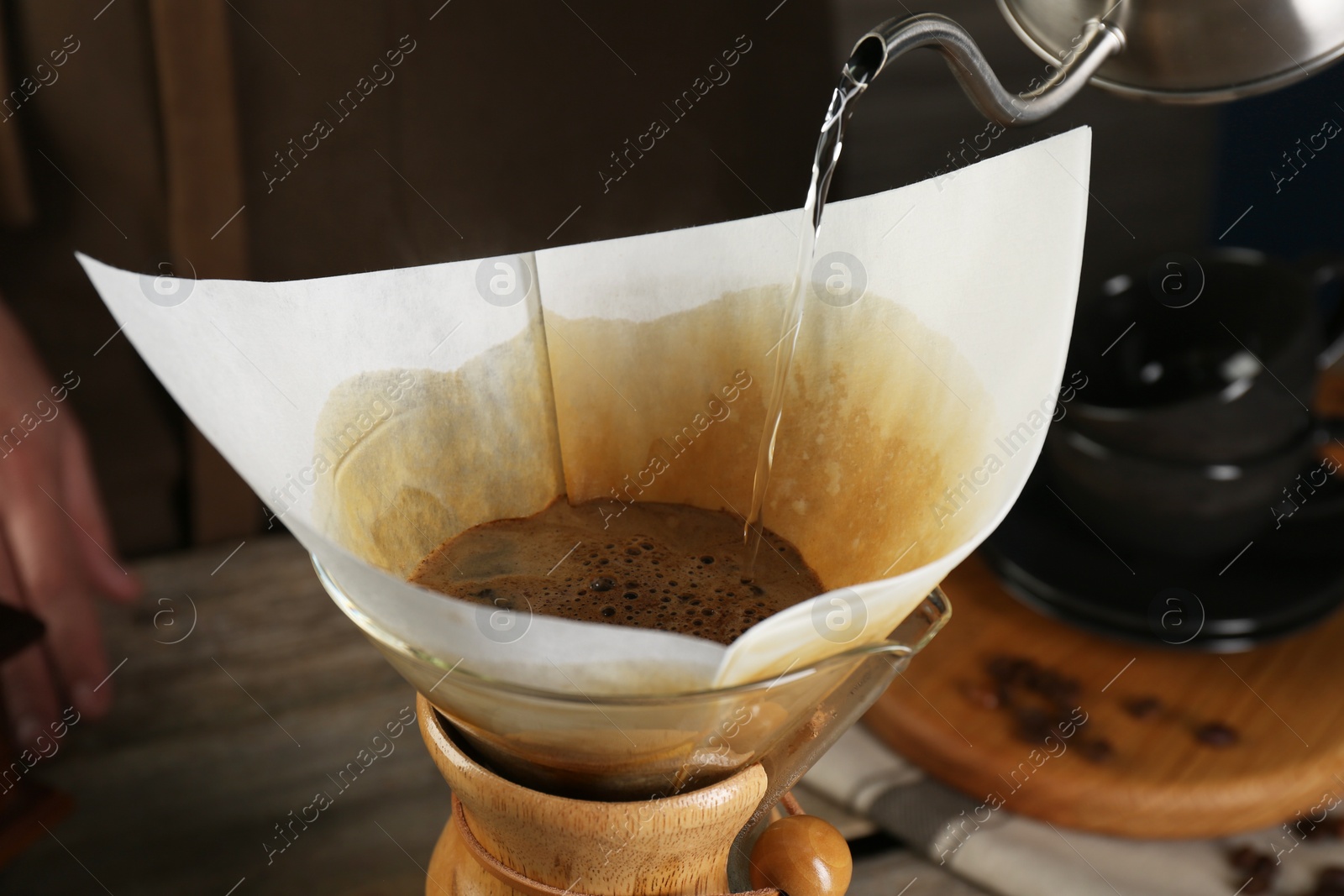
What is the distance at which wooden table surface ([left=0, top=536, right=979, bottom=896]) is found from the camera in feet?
2.66

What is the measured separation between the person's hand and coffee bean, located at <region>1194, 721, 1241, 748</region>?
0.95 metres

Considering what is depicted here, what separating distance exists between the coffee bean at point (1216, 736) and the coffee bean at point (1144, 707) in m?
0.03

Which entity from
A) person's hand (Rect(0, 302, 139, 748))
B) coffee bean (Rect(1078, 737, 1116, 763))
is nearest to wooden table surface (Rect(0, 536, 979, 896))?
person's hand (Rect(0, 302, 139, 748))

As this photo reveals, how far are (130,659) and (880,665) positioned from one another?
898 millimetres

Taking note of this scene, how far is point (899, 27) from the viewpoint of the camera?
458mm

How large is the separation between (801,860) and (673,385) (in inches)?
10.0

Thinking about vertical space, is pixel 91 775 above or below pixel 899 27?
below

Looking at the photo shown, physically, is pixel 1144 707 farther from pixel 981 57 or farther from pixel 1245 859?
pixel 981 57

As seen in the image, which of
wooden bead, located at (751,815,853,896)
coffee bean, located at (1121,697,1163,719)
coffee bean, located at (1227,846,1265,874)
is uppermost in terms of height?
wooden bead, located at (751,815,853,896)

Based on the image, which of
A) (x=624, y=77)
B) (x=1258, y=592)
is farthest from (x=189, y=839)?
(x=624, y=77)

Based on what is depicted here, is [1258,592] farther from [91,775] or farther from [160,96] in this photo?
[160,96]

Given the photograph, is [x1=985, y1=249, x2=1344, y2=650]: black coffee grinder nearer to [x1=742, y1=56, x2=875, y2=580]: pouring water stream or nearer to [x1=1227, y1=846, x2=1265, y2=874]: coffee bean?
[x1=1227, y1=846, x2=1265, y2=874]: coffee bean

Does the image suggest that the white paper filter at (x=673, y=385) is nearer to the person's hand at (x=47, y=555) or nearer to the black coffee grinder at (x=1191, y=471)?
the black coffee grinder at (x=1191, y=471)

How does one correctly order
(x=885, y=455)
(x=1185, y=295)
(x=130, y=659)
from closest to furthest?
(x=885, y=455) → (x=1185, y=295) → (x=130, y=659)
